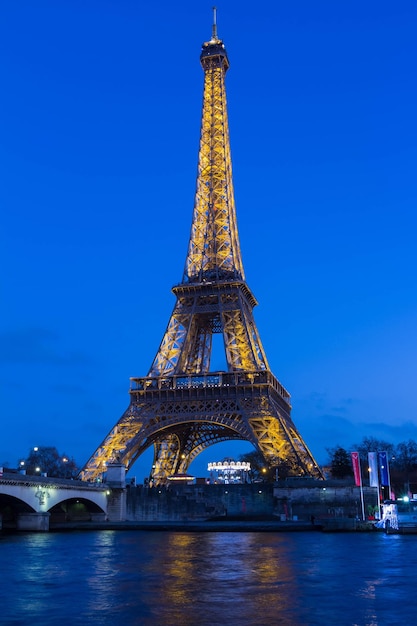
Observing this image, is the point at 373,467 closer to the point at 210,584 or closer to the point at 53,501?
the point at 53,501

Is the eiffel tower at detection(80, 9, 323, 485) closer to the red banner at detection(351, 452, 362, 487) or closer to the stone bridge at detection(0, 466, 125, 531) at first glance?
the stone bridge at detection(0, 466, 125, 531)

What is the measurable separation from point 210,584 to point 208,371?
5340 cm

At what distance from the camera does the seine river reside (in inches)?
673

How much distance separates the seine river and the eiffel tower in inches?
948

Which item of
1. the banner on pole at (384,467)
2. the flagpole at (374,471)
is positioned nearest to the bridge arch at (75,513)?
the flagpole at (374,471)

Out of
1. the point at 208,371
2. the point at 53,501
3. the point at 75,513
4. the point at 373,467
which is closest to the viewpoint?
the point at 53,501

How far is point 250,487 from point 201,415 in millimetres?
8378

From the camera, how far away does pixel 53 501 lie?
51.9 metres

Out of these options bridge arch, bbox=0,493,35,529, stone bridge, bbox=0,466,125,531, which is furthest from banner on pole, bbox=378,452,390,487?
bridge arch, bbox=0,493,35,529

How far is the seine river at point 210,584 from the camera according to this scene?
673 inches

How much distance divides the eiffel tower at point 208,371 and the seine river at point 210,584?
24089mm

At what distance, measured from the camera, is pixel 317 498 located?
5888cm

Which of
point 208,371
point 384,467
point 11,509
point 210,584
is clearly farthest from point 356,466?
point 210,584

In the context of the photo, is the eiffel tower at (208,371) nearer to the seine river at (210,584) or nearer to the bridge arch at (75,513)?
the bridge arch at (75,513)
